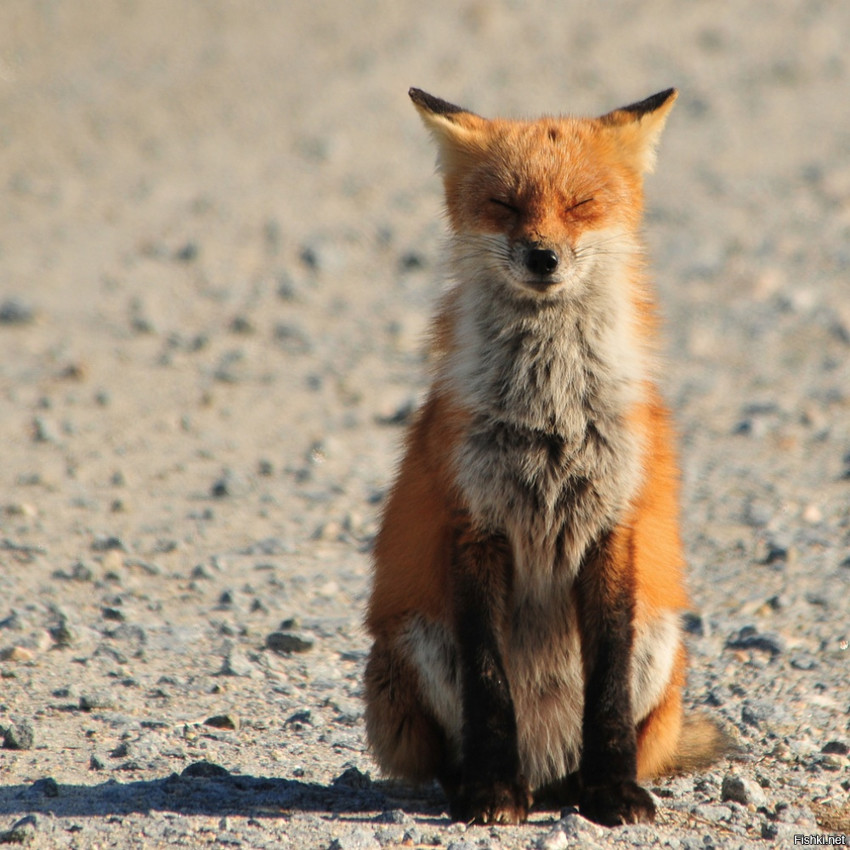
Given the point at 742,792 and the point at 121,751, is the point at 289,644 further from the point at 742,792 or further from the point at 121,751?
the point at 742,792

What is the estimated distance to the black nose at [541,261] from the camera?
4.79 meters

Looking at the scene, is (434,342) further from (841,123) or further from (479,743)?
(841,123)

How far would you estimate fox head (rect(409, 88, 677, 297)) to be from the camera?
16.0 ft

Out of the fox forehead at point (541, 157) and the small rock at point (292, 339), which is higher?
the fox forehead at point (541, 157)

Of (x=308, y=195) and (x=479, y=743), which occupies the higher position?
(x=308, y=195)

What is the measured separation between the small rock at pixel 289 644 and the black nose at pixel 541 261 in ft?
8.96

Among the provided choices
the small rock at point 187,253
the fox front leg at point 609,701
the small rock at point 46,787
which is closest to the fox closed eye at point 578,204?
the fox front leg at point 609,701

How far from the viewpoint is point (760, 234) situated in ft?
45.6

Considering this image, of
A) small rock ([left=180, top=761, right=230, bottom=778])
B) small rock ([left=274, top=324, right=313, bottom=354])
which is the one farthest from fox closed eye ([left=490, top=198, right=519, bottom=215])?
small rock ([left=274, top=324, right=313, bottom=354])

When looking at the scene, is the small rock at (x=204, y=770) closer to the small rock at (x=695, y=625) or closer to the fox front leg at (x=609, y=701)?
the fox front leg at (x=609, y=701)

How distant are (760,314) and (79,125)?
9.02 metres

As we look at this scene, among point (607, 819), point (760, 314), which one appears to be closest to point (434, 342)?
point (607, 819)

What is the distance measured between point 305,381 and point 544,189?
6.42 metres

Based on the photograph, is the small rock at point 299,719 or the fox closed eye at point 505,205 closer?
the fox closed eye at point 505,205
